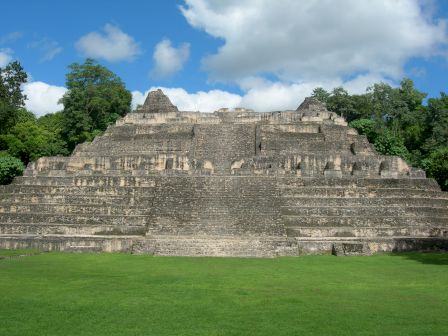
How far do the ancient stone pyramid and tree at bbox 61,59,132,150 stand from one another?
13221mm

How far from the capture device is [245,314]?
7.83 m

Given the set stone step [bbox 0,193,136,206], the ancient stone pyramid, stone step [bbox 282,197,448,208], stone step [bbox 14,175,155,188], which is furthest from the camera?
stone step [bbox 14,175,155,188]

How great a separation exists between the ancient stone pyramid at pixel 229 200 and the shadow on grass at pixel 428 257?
44 centimetres

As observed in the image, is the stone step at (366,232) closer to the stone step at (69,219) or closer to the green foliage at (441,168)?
the stone step at (69,219)

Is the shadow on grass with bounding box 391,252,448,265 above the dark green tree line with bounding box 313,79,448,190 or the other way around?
the other way around

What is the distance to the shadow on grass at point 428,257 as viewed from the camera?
1451cm

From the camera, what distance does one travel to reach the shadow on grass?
14515mm

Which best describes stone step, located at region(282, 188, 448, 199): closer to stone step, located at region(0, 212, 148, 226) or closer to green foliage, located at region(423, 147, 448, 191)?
stone step, located at region(0, 212, 148, 226)

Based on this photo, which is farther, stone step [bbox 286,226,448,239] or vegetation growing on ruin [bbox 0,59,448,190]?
vegetation growing on ruin [bbox 0,59,448,190]

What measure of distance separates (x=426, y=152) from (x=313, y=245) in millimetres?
25062

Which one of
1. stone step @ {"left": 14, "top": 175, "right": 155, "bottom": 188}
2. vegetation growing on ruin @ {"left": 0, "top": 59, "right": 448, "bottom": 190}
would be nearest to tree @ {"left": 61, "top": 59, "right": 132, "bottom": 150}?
vegetation growing on ruin @ {"left": 0, "top": 59, "right": 448, "bottom": 190}

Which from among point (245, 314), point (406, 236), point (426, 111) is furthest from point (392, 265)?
point (426, 111)

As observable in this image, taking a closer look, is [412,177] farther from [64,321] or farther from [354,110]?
[354,110]

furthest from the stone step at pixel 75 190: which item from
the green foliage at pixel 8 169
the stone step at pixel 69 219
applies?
the green foliage at pixel 8 169
